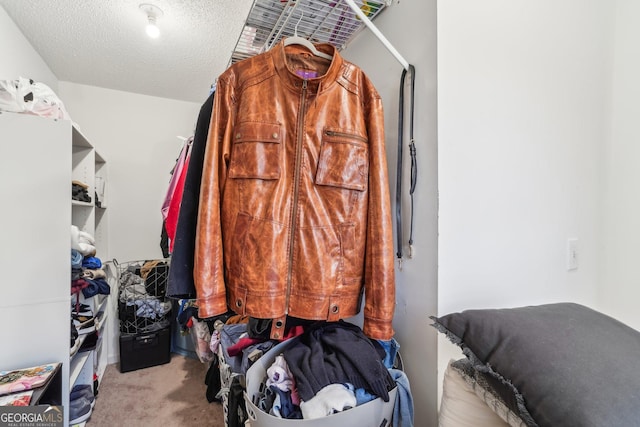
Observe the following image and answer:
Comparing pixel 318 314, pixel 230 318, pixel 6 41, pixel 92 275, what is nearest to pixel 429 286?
pixel 318 314

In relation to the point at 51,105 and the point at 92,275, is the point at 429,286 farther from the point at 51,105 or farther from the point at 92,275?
the point at 92,275

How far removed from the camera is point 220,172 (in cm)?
94

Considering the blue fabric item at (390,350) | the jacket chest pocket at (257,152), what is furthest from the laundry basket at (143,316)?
the blue fabric item at (390,350)

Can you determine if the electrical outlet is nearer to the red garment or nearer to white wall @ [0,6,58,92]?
the red garment

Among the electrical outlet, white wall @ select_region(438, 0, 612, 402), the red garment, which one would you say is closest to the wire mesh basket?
the red garment

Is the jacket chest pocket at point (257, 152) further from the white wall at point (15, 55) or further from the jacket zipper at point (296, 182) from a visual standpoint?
the white wall at point (15, 55)

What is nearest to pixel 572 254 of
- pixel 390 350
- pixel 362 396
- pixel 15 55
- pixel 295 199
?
pixel 390 350

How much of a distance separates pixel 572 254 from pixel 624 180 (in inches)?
16.8

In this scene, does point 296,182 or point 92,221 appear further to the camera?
point 92,221

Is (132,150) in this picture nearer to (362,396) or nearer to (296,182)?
(296,182)

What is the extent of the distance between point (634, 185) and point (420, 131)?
3.54ft

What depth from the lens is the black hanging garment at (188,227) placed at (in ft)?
2.99

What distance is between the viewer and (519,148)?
42.5 inches

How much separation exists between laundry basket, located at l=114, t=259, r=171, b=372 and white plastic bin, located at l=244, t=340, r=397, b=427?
73.1 inches
